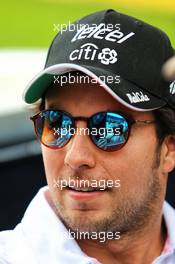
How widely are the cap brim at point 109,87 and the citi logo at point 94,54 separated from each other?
6cm

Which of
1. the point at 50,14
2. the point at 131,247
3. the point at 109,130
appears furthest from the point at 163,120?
the point at 50,14

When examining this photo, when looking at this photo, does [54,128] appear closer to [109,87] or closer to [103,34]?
[109,87]

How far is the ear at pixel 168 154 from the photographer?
93.7 inches

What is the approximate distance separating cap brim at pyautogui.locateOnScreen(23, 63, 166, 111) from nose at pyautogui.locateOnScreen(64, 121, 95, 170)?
17cm

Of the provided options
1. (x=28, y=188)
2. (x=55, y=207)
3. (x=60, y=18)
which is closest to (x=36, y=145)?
(x=28, y=188)

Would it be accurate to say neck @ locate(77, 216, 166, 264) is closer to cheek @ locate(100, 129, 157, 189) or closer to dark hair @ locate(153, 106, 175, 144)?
cheek @ locate(100, 129, 157, 189)

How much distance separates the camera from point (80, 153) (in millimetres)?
2123

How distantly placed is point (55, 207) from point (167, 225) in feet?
1.55

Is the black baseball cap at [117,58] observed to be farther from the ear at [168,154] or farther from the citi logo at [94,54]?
the ear at [168,154]

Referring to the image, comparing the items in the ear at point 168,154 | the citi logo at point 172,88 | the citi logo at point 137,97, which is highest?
the citi logo at point 137,97

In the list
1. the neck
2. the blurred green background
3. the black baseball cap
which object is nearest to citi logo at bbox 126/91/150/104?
the black baseball cap

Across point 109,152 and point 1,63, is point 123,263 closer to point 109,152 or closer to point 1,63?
point 109,152

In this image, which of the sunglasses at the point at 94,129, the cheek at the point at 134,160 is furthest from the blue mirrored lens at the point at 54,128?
the cheek at the point at 134,160

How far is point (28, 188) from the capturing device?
298cm
